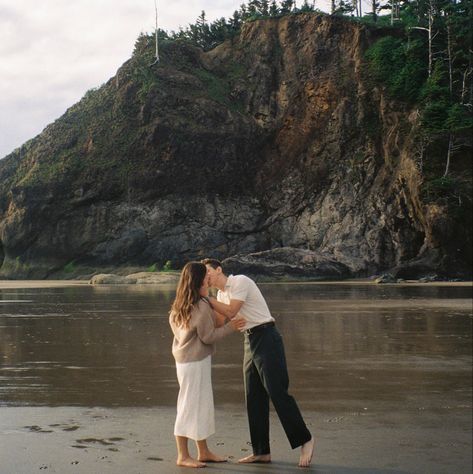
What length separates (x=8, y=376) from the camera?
11008 mm

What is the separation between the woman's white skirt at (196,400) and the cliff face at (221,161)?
5396 centimetres

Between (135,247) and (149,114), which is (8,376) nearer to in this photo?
(135,247)

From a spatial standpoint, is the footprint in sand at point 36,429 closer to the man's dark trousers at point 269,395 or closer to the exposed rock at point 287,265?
the man's dark trousers at point 269,395

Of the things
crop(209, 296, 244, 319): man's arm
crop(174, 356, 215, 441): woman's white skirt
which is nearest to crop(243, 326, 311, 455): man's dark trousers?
crop(209, 296, 244, 319): man's arm

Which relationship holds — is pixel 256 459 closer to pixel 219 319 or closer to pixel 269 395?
pixel 269 395

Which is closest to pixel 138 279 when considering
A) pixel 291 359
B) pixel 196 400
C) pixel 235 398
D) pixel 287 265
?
pixel 287 265

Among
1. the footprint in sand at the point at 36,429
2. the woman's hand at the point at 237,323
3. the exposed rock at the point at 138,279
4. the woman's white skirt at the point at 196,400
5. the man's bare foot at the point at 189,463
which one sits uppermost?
the woman's hand at the point at 237,323

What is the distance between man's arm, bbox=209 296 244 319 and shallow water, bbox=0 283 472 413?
2.38 metres

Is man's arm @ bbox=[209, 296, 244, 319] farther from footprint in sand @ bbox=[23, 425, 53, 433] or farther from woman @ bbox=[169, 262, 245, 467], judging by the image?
footprint in sand @ bbox=[23, 425, 53, 433]

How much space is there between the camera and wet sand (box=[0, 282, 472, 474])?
659 cm

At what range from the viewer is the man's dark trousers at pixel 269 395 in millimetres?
6734

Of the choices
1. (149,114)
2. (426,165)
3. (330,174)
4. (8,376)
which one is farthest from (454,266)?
(8,376)

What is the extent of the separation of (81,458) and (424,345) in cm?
884

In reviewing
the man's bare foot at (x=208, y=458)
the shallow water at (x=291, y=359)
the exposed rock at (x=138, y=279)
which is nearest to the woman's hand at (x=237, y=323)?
the man's bare foot at (x=208, y=458)
